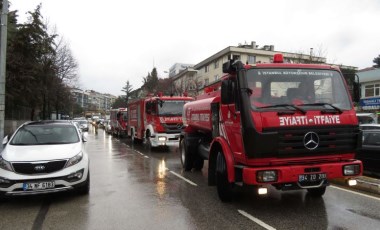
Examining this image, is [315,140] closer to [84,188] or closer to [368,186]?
[368,186]

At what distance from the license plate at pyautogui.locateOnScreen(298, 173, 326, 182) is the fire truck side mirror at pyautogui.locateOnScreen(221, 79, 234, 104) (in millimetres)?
1802

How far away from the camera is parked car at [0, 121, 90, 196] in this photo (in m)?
6.86

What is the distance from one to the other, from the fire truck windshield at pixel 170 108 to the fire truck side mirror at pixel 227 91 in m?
10.5

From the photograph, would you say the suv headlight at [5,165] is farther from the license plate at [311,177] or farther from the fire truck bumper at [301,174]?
the license plate at [311,177]

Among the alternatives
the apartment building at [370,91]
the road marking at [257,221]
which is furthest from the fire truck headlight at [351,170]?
the apartment building at [370,91]

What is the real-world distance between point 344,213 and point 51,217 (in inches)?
203

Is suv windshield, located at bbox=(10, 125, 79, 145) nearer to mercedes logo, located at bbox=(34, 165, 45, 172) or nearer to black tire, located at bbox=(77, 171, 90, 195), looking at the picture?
black tire, located at bbox=(77, 171, 90, 195)

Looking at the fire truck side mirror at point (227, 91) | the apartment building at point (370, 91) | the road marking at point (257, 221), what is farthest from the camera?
the apartment building at point (370, 91)

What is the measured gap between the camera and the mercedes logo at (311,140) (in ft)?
19.6

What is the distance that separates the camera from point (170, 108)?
17359 mm

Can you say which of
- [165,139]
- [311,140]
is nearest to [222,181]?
[311,140]

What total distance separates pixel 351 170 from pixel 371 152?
4092mm

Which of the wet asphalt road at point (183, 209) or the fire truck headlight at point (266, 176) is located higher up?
the fire truck headlight at point (266, 176)

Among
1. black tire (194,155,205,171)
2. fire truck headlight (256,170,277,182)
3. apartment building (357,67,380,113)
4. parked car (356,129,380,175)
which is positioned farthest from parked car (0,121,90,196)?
apartment building (357,67,380,113)
